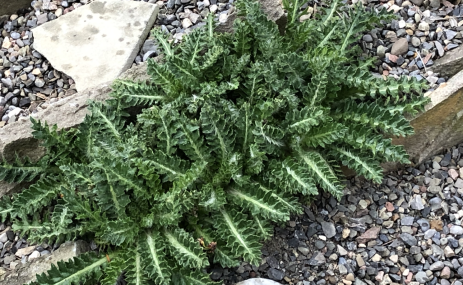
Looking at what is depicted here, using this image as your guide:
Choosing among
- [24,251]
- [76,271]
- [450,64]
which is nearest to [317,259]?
[76,271]

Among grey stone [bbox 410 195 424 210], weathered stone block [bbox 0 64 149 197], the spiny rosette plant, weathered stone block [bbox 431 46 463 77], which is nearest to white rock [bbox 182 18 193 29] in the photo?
the spiny rosette plant

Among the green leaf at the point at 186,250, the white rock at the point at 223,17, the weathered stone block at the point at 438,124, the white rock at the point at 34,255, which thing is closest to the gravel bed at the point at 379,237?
the weathered stone block at the point at 438,124

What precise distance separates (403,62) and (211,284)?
183 centimetres

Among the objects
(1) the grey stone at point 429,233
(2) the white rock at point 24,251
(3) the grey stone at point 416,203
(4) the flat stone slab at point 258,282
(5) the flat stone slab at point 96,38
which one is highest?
(5) the flat stone slab at point 96,38

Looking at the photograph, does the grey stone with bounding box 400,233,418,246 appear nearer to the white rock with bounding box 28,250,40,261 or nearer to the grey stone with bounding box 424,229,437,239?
the grey stone with bounding box 424,229,437,239

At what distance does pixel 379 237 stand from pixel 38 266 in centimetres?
181

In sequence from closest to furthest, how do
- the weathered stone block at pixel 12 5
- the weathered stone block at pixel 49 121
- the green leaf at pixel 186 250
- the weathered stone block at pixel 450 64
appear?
the green leaf at pixel 186 250, the weathered stone block at pixel 49 121, the weathered stone block at pixel 450 64, the weathered stone block at pixel 12 5

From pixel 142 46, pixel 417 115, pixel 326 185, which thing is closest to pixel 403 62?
pixel 417 115

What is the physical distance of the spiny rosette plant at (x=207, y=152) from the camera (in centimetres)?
256

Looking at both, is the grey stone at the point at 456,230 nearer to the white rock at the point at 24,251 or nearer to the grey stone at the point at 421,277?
the grey stone at the point at 421,277

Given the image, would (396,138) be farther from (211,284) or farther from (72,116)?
(72,116)

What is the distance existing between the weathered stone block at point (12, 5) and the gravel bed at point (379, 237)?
2459 mm

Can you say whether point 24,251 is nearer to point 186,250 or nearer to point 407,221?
point 186,250

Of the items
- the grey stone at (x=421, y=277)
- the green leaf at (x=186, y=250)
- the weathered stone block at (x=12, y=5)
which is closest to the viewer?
the green leaf at (x=186, y=250)
